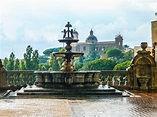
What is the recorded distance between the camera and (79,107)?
1199 centimetres

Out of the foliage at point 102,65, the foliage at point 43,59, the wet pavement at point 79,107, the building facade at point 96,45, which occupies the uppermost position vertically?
the building facade at point 96,45

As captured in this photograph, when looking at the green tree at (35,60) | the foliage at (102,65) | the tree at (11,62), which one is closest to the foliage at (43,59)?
the foliage at (102,65)

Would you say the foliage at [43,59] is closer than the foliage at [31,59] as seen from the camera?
No

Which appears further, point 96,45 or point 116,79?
point 96,45

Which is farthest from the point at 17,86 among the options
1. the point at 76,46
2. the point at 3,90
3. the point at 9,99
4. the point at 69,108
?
the point at 76,46

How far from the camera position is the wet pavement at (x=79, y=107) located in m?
10.7

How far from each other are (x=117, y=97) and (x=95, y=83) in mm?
1868

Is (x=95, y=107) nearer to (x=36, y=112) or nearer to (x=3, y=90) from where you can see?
(x=36, y=112)

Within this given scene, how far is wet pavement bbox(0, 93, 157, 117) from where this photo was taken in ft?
35.1

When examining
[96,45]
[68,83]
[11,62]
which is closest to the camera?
[68,83]

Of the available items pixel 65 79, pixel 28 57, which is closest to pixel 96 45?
pixel 28 57

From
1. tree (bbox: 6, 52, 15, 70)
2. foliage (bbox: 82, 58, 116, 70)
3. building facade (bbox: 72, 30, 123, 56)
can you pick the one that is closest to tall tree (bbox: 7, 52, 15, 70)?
tree (bbox: 6, 52, 15, 70)

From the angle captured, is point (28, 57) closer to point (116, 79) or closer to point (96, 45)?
point (116, 79)

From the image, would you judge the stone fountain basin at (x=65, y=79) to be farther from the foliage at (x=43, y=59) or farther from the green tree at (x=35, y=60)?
the foliage at (x=43, y=59)
